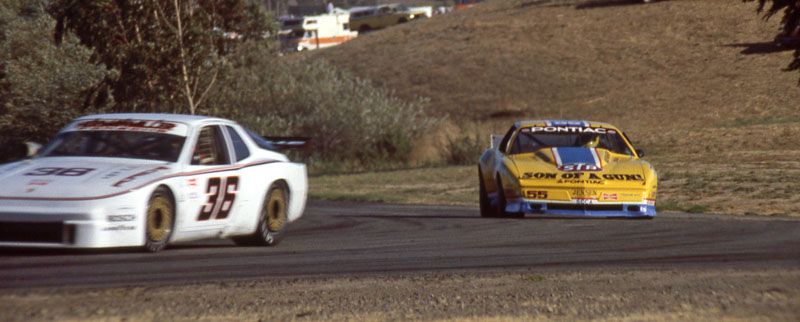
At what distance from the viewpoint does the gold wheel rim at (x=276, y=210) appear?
35.1ft

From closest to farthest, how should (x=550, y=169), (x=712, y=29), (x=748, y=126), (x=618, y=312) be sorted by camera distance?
1. (x=618, y=312)
2. (x=550, y=169)
3. (x=748, y=126)
4. (x=712, y=29)

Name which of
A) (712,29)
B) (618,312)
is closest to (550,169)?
(618,312)

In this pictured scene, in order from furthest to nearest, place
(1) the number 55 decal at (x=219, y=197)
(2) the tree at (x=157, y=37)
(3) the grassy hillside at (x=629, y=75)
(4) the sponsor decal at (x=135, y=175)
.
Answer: (3) the grassy hillside at (x=629, y=75)
(2) the tree at (x=157, y=37)
(1) the number 55 decal at (x=219, y=197)
(4) the sponsor decal at (x=135, y=175)

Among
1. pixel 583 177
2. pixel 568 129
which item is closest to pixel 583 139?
pixel 568 129

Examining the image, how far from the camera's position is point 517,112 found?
4247cm

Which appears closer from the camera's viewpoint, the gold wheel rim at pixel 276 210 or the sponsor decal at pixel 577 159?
the gold wheel rim at pixel 276 210

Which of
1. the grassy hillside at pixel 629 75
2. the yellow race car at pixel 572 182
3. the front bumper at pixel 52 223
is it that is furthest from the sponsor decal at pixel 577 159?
the grassy hillside at pixel 629 75

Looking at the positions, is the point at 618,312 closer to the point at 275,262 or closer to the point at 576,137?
the point at 275,262

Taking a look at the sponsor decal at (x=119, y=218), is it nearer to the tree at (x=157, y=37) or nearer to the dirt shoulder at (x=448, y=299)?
the dirt shoulder at (x=448, y=299)

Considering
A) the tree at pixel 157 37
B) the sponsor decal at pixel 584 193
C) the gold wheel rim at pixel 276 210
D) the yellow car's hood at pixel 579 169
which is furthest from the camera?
the tree at pixel 157 37

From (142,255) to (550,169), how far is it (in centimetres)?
595

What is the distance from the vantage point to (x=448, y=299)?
23.5 feet

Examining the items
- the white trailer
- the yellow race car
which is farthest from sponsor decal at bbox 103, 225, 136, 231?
the white trailer

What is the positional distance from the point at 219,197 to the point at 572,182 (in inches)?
196
